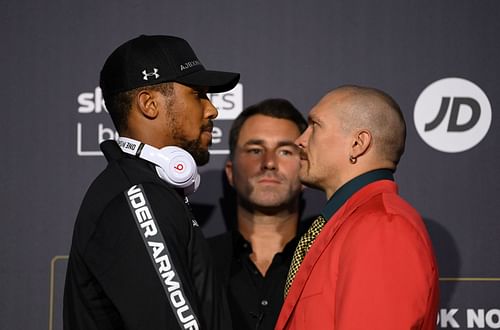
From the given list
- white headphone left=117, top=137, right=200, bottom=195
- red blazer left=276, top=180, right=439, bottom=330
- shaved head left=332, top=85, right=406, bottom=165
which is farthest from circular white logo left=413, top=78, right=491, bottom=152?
white headphone left=117, top=137, right=200, bottom=195

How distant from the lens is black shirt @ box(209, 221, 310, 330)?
2.30 m

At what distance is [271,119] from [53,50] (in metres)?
0.79

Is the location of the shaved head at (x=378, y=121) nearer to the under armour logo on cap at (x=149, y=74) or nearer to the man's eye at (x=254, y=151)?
the under armour logo on cap at (x=149, y=74)

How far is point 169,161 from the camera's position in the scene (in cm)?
163

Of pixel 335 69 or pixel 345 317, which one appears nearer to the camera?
pixel 345 317

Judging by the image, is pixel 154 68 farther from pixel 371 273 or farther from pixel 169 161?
Answer: pixel 371 273

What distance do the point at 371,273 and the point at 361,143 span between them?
38cm

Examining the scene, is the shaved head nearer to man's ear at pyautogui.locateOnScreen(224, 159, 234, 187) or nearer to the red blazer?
the red blazer

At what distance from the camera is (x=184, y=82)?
1.69 meters

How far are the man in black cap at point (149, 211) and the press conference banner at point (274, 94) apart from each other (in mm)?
817

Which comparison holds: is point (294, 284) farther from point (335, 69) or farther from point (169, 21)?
point (169, 21)

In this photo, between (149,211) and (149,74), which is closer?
(149,211)

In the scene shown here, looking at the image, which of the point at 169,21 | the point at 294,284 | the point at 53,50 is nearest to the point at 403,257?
the point at 294,284

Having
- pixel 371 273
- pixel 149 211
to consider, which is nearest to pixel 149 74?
pixel 149 211
